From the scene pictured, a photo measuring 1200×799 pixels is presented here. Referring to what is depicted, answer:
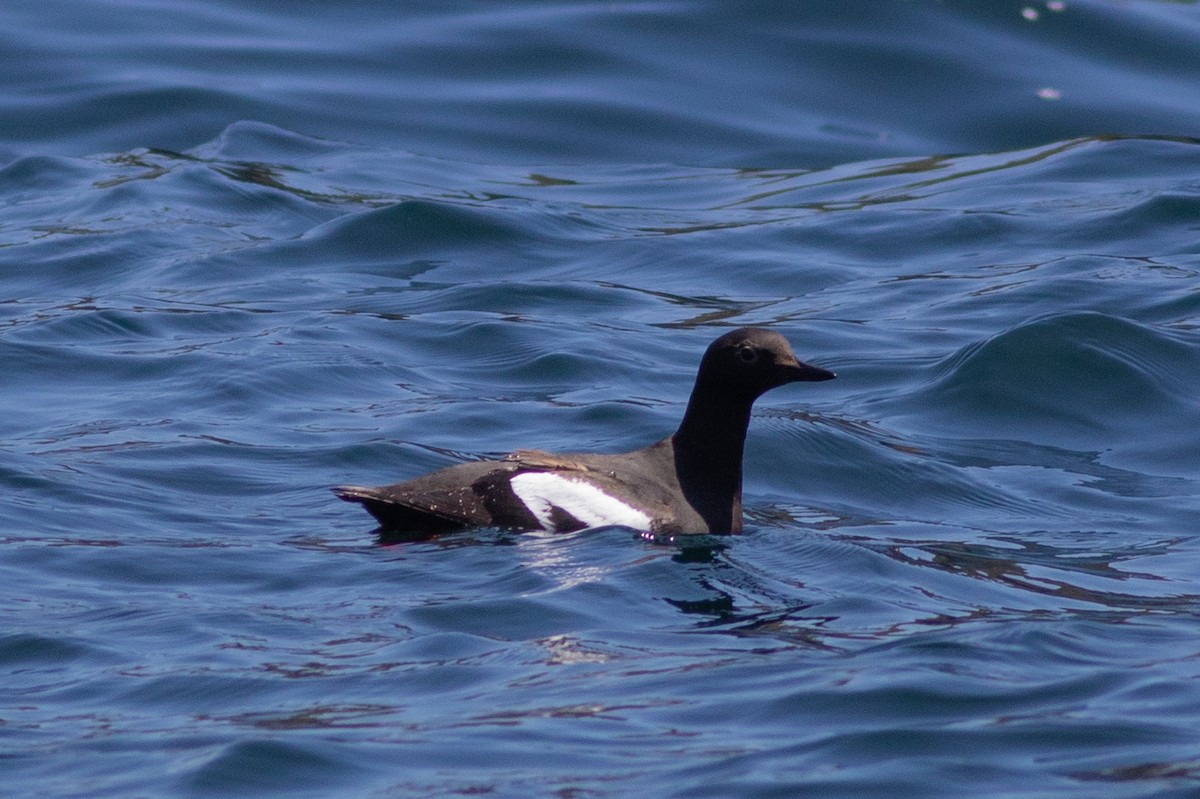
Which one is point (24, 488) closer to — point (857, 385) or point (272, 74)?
point (857, 385)

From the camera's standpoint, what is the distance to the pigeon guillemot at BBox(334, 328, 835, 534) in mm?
8133

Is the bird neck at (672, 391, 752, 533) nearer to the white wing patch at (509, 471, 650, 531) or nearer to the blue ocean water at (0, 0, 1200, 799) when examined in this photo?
the blue ocean water at (0, 0, 1200, 799)

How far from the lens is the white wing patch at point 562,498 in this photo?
8109 mm

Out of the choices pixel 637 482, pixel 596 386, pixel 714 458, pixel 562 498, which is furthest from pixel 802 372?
pixel 596 386

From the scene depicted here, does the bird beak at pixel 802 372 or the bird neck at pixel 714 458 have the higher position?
the bird beak at pixel 802 372

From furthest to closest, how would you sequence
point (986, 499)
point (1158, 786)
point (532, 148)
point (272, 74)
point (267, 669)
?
point (272, 74) → point (532, 148) → point (986, 499) → point (267, 669) → point (1158, 786)

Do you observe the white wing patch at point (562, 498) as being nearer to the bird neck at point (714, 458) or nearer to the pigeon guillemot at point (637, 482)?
the pigeon guillemot at point (637, 482)

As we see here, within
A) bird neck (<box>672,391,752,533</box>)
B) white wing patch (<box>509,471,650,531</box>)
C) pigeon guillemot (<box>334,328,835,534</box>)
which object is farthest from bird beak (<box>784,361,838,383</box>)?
white wing patch (<box>509,471,650,531</box>)

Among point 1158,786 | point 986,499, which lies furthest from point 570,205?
point 1158,786

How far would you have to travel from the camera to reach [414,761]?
553 cm

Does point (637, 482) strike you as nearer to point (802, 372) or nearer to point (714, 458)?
point (714, 458)

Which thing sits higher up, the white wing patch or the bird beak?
the bird beak

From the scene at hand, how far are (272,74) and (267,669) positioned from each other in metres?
12.9


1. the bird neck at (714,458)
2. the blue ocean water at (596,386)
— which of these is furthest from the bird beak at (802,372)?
the blue ocean water at (596,386)
